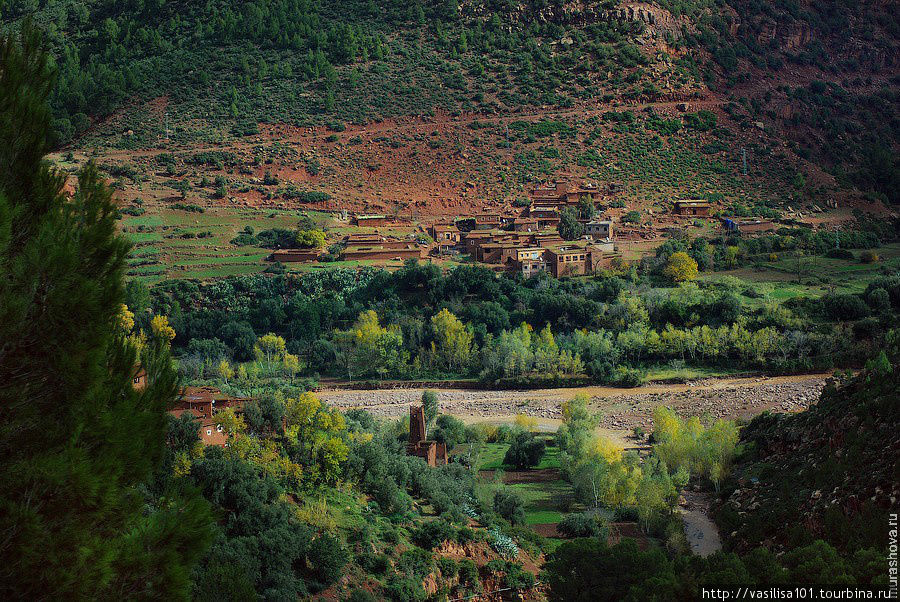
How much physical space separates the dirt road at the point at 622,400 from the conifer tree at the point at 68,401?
1286 inches

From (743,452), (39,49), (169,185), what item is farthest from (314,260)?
(39,49)

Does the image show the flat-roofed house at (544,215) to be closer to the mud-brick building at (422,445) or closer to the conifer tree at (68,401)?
the mud-brick building at (422,445)

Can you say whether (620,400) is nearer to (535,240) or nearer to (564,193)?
(535,240)

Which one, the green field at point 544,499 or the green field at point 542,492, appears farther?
the green field at point 542,492

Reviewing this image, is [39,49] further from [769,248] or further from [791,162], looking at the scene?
[791,162]

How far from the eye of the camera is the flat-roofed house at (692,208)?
228 feet

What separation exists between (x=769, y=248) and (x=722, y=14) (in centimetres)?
4215

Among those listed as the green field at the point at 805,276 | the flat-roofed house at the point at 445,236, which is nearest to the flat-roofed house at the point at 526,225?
the flat-roofed house at the point at 445,236

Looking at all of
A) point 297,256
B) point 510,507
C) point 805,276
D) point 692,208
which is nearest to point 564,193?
point 692,208

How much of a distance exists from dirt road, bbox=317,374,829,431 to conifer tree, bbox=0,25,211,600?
32.7 meters

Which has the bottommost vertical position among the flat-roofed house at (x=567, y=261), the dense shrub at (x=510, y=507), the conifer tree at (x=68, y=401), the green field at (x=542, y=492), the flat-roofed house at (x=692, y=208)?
the conifer tree at (x=68, y=401)

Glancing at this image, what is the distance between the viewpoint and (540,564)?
24.4 metres

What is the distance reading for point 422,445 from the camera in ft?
107

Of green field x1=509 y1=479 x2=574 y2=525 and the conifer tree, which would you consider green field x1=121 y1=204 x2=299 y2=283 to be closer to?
green field x1=509 y1=479 x2=574 y2=525
